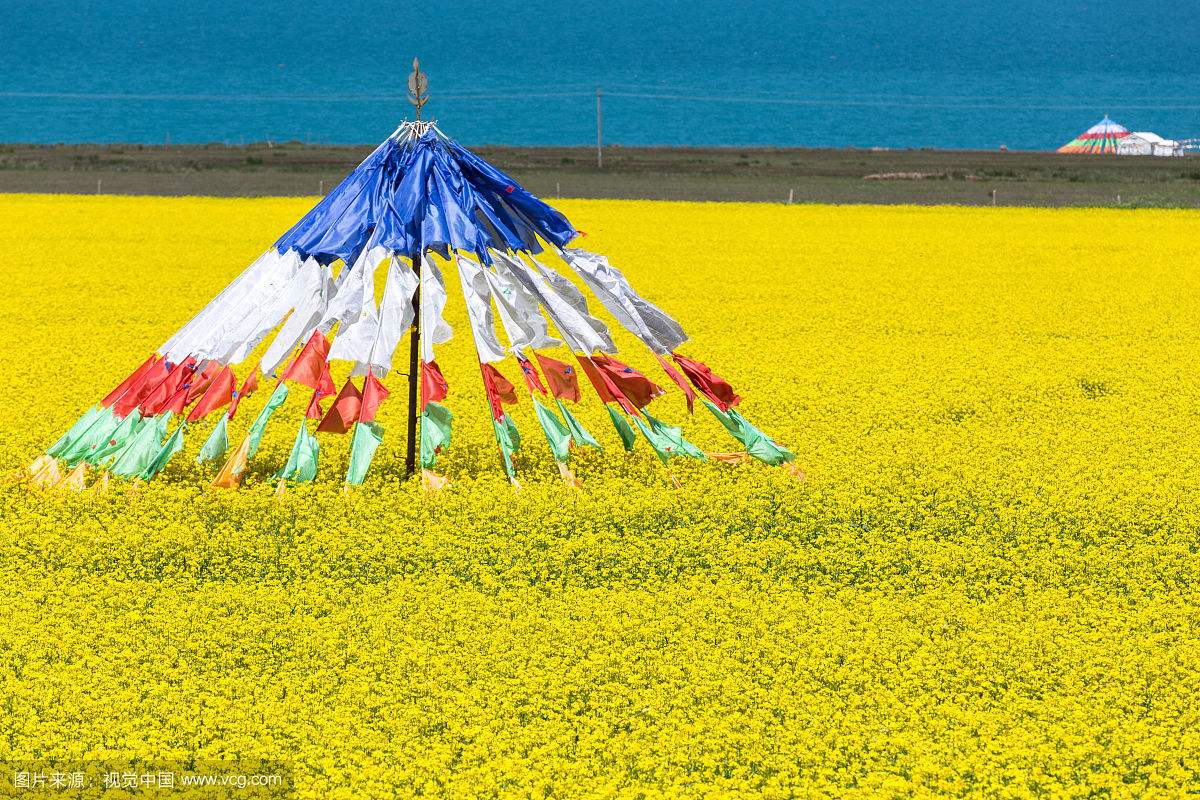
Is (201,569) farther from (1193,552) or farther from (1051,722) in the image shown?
(1193,552)

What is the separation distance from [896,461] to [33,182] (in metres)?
42.8

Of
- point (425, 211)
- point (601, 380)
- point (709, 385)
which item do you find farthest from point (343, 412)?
point (709, 385)

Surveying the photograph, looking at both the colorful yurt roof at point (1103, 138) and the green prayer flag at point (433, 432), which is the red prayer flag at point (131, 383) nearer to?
the green prayer flag at point (433, 432)

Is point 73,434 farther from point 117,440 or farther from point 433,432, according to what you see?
point 433,432

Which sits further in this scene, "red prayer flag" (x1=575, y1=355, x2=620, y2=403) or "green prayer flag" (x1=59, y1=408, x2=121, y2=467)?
"red prayer flag" (x1=575, y1=355, x2=620, y2=403)

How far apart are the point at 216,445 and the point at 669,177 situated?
43664 millimetres

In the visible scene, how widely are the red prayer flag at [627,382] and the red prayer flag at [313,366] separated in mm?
2346

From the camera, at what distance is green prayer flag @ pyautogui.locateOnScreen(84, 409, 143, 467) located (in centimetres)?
1199

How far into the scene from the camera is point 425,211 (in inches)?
490

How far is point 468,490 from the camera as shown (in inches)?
468

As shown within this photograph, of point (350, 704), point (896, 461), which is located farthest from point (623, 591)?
point (896, 461)

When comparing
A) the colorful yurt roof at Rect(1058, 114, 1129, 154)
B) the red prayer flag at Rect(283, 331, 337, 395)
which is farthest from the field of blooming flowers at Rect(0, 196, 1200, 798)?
the colorful yurt roof at Rect(1058, 114, 1129, 154)

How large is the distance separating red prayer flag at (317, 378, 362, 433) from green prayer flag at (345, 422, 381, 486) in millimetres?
103

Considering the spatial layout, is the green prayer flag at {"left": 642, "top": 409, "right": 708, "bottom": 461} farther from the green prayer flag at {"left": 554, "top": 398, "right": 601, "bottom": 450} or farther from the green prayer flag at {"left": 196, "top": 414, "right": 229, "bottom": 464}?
the green prayer flag at {"left": 196, "top": 414, "right": 229, "bottom": 464}
